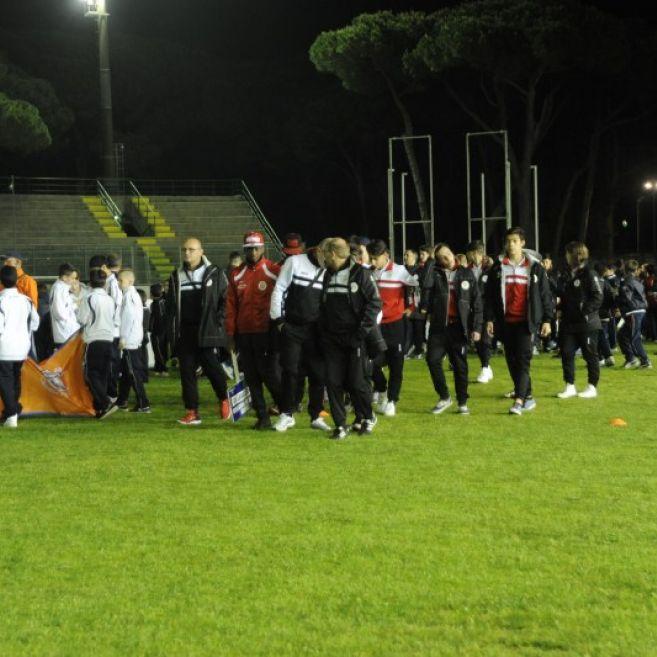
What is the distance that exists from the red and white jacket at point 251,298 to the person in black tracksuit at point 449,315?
2.00 metres

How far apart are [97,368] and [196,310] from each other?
1.93 metres

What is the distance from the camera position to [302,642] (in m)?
5.22

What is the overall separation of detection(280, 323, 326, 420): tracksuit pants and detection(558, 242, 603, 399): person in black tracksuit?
4005 mm

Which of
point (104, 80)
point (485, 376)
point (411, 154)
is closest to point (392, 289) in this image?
point (485, 376)

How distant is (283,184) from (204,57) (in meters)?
8.61

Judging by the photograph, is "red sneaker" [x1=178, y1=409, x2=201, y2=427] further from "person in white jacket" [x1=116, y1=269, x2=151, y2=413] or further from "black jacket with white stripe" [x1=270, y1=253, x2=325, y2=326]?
"black jacket with white stripe" [x1=270, y1=253, x2=325, y2=326]

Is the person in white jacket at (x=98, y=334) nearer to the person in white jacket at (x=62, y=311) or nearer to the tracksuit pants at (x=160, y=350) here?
the person in white jacket at (x=62, y=311)

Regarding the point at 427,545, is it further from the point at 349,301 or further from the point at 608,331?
the point at 608,331

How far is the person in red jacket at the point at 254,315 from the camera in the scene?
12188 millimetres

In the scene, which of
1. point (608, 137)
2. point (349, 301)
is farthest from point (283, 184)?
point (349, 301)

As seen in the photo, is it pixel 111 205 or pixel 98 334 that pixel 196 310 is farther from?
pixel 111 205

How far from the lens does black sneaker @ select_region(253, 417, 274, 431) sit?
481 inches

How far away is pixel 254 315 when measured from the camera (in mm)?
12203

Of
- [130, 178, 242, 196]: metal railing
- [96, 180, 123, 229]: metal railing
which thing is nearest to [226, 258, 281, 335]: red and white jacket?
[96, 180, 123, 229]: metal railing
